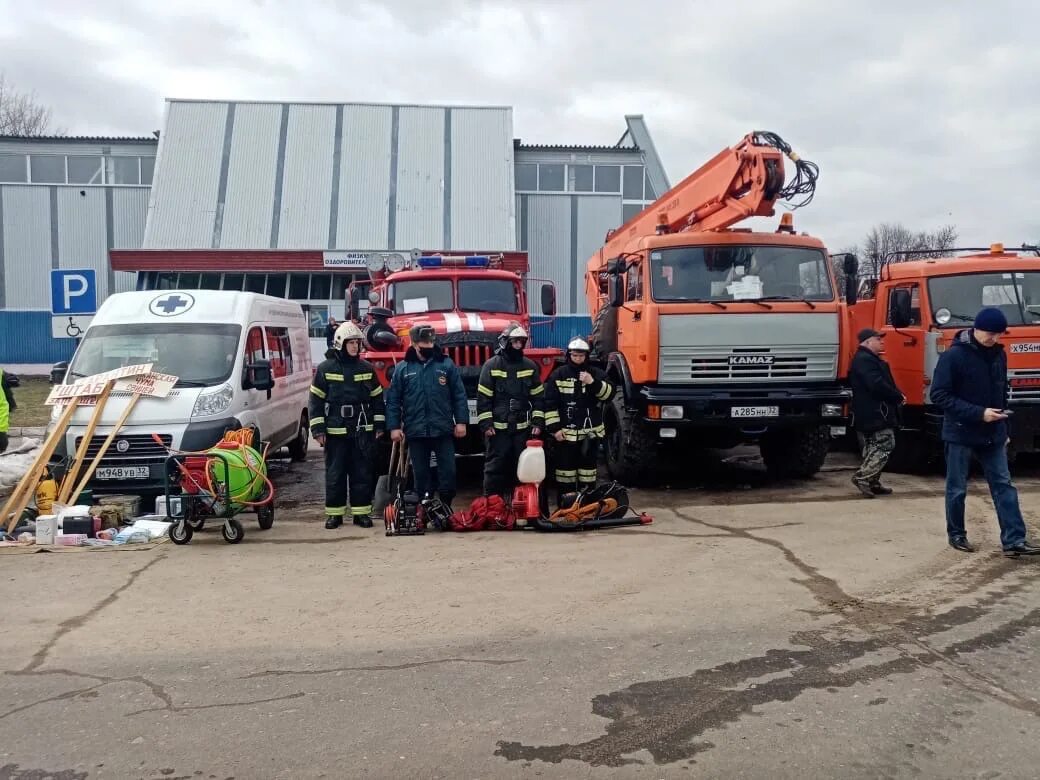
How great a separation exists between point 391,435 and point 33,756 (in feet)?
15.3

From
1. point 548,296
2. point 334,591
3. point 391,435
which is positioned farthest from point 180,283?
point 334,591

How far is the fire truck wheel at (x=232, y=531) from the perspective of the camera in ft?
24.3

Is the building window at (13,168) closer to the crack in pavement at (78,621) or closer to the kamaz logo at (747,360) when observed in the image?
the crack in pavement at (78,621)

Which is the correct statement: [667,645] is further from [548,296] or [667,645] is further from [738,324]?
[548,296]

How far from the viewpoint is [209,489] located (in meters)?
7.37

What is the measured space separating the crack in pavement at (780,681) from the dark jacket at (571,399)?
325 cm

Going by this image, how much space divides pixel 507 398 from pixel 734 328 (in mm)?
2612

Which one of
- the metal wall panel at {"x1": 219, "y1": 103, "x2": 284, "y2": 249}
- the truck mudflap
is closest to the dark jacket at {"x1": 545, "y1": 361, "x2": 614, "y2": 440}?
the truck mudflap

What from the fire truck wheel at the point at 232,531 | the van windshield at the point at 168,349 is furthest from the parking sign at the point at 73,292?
the fire truck wheel at the point at 232,531

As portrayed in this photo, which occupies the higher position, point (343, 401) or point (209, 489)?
point (343, 401)

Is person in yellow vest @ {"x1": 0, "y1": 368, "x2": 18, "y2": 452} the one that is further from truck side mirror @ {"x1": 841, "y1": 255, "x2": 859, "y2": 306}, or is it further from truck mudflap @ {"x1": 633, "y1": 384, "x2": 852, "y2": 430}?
truck side mirror @ {"x1": 841, "y1": 255, "x2": 859, "y2": 306}

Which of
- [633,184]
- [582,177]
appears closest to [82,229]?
[582,177]

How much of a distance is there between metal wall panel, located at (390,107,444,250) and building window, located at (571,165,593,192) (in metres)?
5.41

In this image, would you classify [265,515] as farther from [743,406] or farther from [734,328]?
[734,328]
